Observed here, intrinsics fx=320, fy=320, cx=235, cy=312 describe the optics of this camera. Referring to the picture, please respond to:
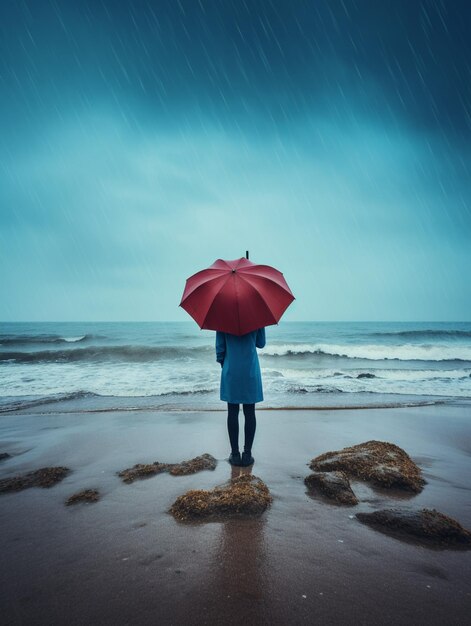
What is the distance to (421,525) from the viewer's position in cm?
244

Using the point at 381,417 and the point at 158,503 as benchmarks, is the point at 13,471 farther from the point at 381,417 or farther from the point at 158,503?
the point at 381,417

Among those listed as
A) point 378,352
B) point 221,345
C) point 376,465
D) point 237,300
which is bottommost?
point 378,352

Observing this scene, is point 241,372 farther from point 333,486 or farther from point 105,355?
point 105,355

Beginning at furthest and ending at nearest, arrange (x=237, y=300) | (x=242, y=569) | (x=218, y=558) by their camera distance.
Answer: (x=237, y=300) < (x=218, y=558) < (x=242, y=569)

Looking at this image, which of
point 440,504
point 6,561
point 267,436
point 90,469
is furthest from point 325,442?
point 6,561

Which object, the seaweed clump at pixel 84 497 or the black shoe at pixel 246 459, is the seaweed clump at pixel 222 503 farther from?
the black shoe at pixel 246 459

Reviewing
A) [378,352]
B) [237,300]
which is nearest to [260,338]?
[237,300]

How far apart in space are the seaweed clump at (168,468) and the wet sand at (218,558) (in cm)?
10

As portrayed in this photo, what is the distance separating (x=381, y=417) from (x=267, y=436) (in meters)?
2.83

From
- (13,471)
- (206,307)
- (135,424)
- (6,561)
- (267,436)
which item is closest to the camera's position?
(6,561)

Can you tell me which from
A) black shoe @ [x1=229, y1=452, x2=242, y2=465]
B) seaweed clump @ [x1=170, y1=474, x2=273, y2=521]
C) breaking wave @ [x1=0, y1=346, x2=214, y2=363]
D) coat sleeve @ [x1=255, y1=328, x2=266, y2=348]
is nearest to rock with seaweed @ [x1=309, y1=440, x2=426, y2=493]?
black shoe @ [x1=229, y1=452, x2=242, y2=465]

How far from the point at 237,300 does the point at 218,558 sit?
2.26 m

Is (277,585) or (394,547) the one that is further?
(394,547)

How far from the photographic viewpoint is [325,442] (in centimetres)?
497
